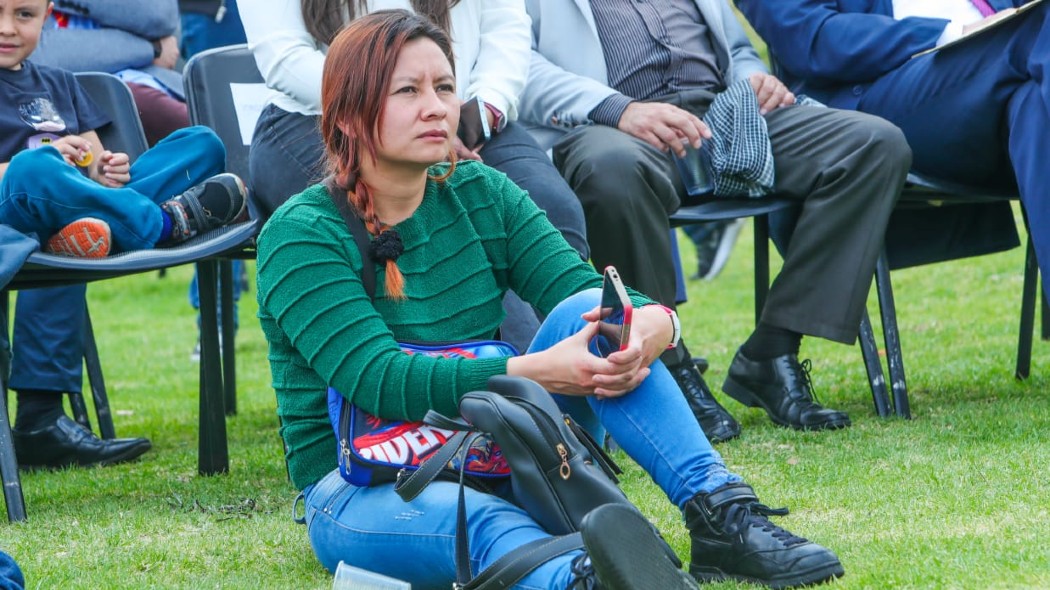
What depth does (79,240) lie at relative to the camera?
355cm

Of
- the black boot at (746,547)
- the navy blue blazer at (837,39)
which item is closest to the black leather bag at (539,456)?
the black boot at (746,547)

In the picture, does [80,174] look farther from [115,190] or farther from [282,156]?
[282,156]

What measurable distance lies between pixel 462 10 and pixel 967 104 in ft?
4.96

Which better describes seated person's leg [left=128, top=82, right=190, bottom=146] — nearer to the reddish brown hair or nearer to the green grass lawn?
the green grass lawn

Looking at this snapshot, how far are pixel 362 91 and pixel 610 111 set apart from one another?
156 cm

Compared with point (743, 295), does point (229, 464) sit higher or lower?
higher

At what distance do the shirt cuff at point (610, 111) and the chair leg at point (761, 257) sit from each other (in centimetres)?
58

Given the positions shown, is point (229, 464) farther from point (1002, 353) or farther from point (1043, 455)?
point (1002, 353)

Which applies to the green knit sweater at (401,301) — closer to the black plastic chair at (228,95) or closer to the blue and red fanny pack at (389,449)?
the blue and red fanny pack at (389,449)

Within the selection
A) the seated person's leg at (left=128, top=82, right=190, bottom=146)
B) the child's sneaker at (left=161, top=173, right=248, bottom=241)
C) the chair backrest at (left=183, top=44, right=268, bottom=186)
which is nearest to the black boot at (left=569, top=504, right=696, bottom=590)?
the child's sneaker at (left=161, top=173, right=248, bottom=241)

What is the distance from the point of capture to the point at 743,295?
9.17 metres

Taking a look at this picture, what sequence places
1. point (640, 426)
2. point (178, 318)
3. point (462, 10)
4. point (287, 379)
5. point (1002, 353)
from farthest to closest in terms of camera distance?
point (178, 318) < point (1002, 353) < point (462, 10) < point (287, 379) < point (640, 426)

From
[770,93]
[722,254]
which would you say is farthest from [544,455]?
[722,254]

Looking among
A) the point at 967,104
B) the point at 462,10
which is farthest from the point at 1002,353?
the point at 462,10
